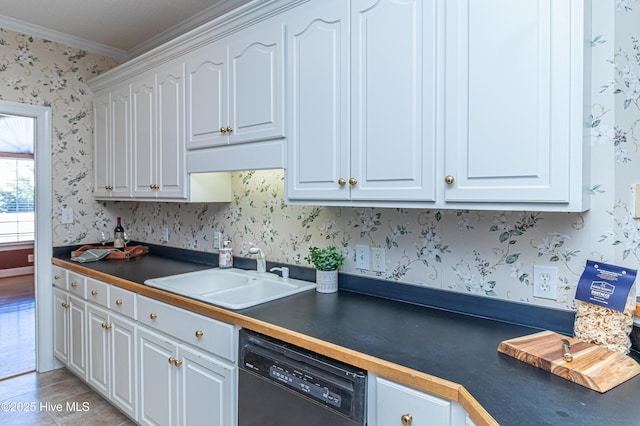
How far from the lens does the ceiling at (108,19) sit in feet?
8.38

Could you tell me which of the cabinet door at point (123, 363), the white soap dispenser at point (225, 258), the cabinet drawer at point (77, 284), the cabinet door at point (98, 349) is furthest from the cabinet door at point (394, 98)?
the cabinet drawer at point (77, 284)

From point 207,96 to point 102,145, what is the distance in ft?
4.68

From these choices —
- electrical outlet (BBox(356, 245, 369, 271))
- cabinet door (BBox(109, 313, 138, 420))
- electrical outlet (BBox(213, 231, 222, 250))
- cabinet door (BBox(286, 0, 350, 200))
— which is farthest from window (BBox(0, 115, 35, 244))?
electrical outlet (BBox(356, 245, 369, 271))

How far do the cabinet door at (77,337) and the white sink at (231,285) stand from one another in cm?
85

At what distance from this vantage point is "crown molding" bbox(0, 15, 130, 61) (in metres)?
2.82

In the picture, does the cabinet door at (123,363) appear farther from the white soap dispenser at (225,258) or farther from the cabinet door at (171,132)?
the cabinet door at (171,132)

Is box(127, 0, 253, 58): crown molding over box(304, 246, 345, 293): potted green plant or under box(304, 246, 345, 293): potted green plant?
over

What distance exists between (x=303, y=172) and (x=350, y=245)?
1.56 feet

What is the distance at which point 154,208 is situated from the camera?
3.24 metres

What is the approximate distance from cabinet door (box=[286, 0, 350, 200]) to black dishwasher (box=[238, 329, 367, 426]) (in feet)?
2.09

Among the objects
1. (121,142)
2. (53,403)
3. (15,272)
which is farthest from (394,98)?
(15,272)

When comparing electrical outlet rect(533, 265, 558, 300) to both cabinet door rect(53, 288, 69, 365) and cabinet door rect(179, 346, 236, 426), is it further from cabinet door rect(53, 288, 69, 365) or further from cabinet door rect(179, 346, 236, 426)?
cabinet door rect(53, 288, 69, 365)

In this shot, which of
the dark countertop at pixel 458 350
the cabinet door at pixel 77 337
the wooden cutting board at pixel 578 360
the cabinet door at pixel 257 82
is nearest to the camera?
the dark countertop at pixel 458 350

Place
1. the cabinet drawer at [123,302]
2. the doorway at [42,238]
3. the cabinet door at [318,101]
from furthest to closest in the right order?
the doorway at [42,238], the cabinet drawer at [123,302], the cabinet door at [318,101]
